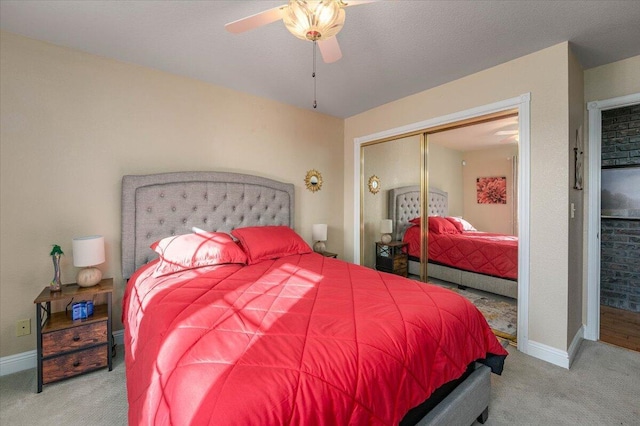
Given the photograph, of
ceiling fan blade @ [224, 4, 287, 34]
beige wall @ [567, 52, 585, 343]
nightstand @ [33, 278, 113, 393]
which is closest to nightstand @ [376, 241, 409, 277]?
beige wall @ [567, 52, 585, 343]

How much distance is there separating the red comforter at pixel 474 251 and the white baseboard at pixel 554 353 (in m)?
0.57

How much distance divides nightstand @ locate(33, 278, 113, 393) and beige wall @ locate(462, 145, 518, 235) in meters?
3.40

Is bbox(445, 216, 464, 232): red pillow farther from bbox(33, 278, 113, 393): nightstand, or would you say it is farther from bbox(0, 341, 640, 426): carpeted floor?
bbox(33, 278, 113, 393): nightstand

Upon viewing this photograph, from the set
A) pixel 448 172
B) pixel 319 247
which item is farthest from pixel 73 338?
pixel 448 172

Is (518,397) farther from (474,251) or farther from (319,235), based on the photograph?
(319,235)

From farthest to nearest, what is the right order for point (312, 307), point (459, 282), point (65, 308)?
point (459, 282)
point (65, 308)
point (312, 307)

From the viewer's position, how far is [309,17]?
1369 mm

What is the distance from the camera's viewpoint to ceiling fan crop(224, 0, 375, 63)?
4.42ft

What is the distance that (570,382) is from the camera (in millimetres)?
2010

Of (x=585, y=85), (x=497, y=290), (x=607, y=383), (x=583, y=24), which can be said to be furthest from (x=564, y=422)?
(x=585, y=85)

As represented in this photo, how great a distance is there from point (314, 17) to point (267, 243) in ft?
6.15

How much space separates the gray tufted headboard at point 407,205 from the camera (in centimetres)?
326

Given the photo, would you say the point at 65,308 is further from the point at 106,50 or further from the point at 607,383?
the point at 607,383

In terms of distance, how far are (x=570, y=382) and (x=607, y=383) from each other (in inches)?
10.0
